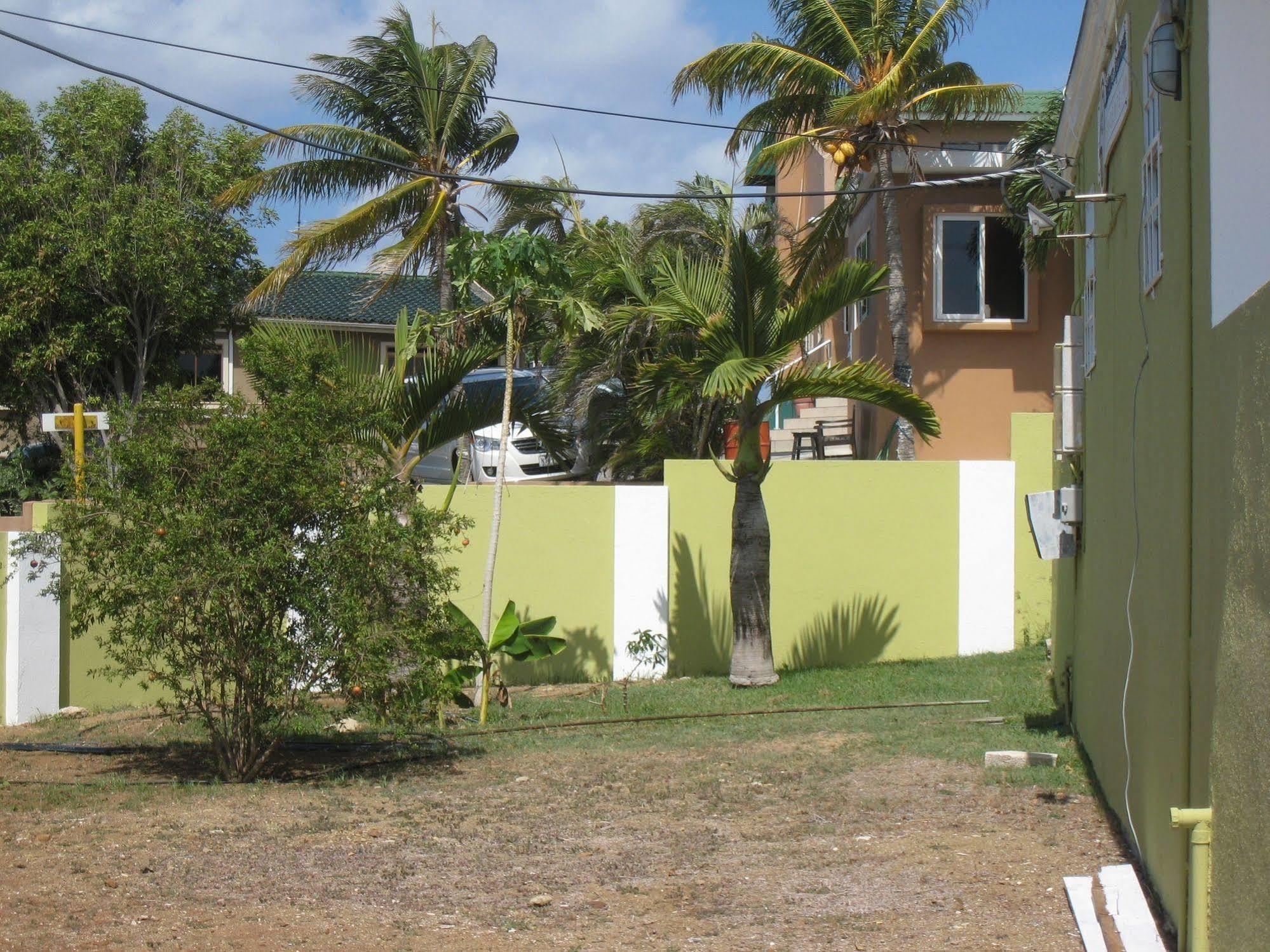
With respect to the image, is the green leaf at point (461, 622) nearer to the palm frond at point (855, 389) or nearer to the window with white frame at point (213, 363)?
the palm frond at point (855, 389)

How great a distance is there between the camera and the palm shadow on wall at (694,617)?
14.2 meters

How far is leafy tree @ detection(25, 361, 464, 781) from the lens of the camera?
26.3ft

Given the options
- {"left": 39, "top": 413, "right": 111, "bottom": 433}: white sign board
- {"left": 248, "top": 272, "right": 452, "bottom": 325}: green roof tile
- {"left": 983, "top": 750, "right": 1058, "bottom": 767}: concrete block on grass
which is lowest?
{"left": 983, "top": 750, "right": 1058, "bottom": 767}: concrete block on grass

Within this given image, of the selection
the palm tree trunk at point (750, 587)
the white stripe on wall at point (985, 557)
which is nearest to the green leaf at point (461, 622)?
the palm tree trunk at point (750, 587)

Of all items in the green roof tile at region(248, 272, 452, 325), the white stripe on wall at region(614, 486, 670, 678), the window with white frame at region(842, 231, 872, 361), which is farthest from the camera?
the green roof tile at region(248, 272, 452, 325)

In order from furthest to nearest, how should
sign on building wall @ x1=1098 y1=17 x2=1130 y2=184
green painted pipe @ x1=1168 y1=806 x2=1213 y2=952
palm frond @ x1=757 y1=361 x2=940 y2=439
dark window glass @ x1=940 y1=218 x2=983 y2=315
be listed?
dark window glass @ x1=940 y1=218 x2=983 y2=315 < palm frond @ x1=757 y1=361 x2=940 y2=439 < sign on building wall @ x1=1098 y1=17 x2=1130 y2=184 < green painted pipe @ x1=1168 y1=806 x2=1213 y2=952

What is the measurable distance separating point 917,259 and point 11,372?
14.6 metres

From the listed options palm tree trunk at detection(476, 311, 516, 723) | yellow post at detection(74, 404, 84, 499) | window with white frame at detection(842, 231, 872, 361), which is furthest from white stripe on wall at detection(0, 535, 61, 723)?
window with white frame at detection(842, 231, 872, 361)

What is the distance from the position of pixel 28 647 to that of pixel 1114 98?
32.2ft

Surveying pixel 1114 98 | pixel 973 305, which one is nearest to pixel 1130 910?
pixel 1114 98

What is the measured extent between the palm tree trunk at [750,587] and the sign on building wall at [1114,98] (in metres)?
5.85

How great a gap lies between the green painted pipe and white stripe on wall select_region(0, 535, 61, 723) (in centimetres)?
977

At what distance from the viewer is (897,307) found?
17188mm

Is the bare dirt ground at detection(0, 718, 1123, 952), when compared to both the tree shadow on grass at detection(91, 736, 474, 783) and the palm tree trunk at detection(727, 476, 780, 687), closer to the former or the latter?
the tree shadow on grass at detection(91, 736, 474, 783)
